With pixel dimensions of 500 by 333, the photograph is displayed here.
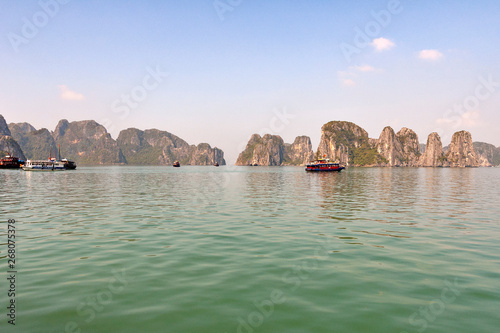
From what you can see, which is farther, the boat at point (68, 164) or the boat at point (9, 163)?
the boat at point (9, 163)

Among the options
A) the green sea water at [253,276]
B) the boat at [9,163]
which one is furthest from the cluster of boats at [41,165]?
the green sea water at [253,276]

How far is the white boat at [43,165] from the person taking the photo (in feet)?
486

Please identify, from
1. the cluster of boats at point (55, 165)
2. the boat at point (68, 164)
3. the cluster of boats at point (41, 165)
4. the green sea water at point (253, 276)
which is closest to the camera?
the green sea water at point (253, 276)

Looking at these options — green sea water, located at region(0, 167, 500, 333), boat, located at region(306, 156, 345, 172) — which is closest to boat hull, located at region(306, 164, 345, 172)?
boat, located at region(306, 156, 345, 172)

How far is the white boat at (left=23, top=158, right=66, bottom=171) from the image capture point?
486ft

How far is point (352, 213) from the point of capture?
2717 centimetres

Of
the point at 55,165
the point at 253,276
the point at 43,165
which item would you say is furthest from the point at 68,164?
the point at 253,276

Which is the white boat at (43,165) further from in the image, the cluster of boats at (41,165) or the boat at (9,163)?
the boat at (9,163)

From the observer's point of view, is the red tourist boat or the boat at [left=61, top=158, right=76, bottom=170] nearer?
the red tourist boat

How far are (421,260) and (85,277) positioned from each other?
14.0 metres

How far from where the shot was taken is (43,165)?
500 feet

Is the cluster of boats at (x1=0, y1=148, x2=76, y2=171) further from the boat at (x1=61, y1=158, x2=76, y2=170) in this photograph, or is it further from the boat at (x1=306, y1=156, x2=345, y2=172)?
the boat at (x1=306, y1=156, x2=345, y2=172)

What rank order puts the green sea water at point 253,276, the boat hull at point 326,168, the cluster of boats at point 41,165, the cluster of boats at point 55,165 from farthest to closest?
the cluster of boats at point 41,165 → the cluster of boats at point 55,165 → the boat hull at point 326,168 → the green sea water at point 253,276

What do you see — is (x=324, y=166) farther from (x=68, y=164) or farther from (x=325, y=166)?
(x=68, y=164)
